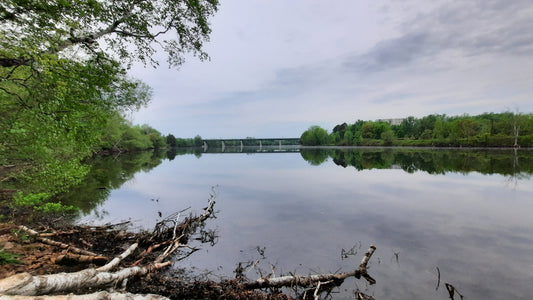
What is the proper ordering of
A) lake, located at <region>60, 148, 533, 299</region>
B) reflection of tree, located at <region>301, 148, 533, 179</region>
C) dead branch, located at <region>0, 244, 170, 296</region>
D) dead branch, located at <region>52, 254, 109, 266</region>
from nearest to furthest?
dead branch, located at <region>0, 244, 170, 296</region> < dead branch, located at <region>52, 254, 109, 266</region> < lake, located at <region>60, 148, 533, 299</region> < reflection of tree, located at <region>301, 148, 533, 179</region>

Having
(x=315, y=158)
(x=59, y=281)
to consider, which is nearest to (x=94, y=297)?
(x=59, y=281)

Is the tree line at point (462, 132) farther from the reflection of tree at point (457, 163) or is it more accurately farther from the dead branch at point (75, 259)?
the dead branch at point (75, 259)

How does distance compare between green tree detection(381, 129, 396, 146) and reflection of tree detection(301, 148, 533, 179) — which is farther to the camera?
green tree detection(381, 129, 396, 146)

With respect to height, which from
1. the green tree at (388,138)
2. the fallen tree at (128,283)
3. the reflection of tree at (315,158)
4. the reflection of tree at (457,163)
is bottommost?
the reflection of tree at (315,158)

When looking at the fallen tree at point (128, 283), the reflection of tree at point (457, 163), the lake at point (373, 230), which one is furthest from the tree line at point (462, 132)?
the fallen tree at point (128, 283)

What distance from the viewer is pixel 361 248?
10.5 m

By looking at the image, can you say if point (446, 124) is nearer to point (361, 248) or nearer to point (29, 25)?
point (361, 248)

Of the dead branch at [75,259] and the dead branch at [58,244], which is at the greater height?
the dead branch at [58,244]

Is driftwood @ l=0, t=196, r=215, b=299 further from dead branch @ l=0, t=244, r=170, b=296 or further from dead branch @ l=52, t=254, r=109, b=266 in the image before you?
dead branch @ l=52, t=254, r=109, b=266

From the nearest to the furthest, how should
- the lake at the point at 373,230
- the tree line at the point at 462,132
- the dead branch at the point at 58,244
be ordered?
the dead branch at the point at 58,244, the lake at the point at 373,230, the tree line at the point at 462,132

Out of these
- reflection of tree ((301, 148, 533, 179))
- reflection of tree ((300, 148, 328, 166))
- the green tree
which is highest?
the green tree

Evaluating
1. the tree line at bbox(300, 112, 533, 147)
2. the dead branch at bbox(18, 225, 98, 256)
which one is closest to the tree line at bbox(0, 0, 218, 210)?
the dead branch at bbox(18, 225, 98, 256)

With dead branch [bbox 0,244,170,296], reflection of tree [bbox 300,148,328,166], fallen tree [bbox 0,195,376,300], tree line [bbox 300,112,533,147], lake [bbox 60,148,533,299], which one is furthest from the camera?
tree line [bbox 300,112,533,147]

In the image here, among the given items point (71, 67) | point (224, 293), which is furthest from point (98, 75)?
point (224, 293)
